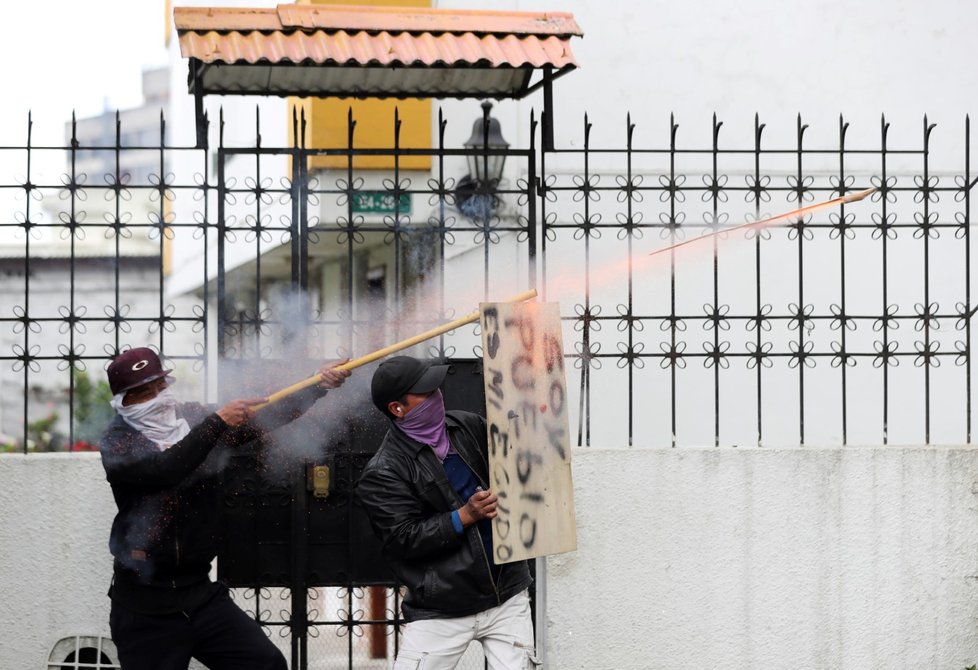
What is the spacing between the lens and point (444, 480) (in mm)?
5125

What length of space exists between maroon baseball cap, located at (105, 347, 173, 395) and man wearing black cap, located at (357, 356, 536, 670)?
3.51 ft

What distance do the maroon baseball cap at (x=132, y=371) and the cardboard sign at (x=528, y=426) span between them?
4.84 ft

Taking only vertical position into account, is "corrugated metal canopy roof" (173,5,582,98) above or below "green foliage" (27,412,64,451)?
above

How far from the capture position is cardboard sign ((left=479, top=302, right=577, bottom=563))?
5.10 meters

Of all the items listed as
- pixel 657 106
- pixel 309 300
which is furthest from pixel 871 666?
pixel 657 106

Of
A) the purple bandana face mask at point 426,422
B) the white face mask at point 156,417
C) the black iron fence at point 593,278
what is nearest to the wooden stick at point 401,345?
the purple bandana face mask at point 426,422

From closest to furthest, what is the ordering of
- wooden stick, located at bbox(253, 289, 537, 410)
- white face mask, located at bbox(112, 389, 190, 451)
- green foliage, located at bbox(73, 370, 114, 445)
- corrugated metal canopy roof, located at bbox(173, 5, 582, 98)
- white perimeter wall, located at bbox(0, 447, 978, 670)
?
wooden stick, located at bbox(253, 289, 537, 410) → white face mask, located at bbox(112, 389, 190, 451) → corrugated metal canopy roof, located at bbox(173, 5, 582, 98) → white perimeter wall, located at bbox(0, 447, 978, 670) → green foliage, located at bbox(73, 370, 114, 445)

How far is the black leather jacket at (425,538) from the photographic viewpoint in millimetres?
4980

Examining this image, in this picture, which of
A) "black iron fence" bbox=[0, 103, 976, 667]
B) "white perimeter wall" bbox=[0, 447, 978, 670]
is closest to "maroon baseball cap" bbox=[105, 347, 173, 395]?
"black iron fence" bbox=[0, 103, 976, 667]

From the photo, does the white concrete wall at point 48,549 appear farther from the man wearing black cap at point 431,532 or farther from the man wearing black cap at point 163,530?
the man wearing black cap at point 431,532

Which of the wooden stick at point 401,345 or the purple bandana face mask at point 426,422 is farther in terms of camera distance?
the wooden stick at point 401,345

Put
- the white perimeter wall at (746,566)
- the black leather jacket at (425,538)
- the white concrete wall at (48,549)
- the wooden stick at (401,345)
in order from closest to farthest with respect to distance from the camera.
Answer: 1. the black leather jacket at (425,538)
2. the wooden stick at (401,345)
3. the white concrete wall at (48,549)
4. the white perimeter wall at (746,566)

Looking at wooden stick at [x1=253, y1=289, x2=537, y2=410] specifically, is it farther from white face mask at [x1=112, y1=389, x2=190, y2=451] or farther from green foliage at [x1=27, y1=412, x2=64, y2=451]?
green foliage at [x1=27, y1=412, x2=64, y2=451]

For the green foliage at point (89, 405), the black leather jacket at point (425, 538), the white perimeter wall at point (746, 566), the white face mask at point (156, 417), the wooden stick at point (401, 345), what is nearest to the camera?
the black leather jacket at point (425, 538)
